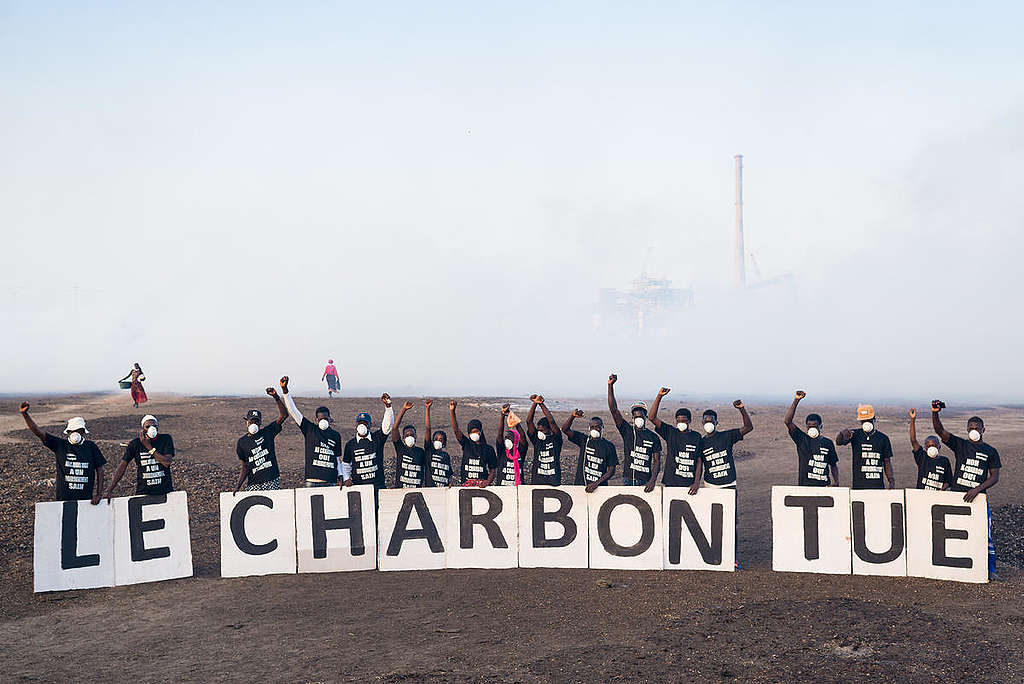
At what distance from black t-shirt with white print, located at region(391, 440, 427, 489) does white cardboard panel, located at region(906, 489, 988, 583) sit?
24.5ft

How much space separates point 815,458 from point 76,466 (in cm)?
1138

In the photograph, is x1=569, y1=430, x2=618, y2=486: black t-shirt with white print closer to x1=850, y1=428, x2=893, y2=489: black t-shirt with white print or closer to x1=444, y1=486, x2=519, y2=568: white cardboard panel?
x1=444, y1=486, x2=519, y2=568: white cardboard panel

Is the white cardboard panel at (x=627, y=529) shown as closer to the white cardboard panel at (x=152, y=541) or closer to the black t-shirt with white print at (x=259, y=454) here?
the black t-shirt with white print at (x=259, y=454)

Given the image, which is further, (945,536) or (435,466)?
(435,466)

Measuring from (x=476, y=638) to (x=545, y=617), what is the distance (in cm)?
118

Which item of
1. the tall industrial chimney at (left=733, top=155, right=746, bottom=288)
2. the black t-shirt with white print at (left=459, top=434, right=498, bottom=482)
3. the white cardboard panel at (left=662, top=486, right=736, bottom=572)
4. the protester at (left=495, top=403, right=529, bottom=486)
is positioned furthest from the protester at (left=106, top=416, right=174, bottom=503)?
the tall industrial chimney at (left=733, top=155, right=746, bottom=288)

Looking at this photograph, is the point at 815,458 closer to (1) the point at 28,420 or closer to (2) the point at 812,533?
(2) the point at 812,533

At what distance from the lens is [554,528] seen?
44.4ft

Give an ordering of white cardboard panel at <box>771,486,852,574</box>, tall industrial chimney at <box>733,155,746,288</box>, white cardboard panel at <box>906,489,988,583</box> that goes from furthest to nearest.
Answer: tall industrial chimney at <box>733,155,746,288</box> < white cardboard panel at <box>771,486,852,574</box> < white cardboard panel at <box>906,489,988,583</box>

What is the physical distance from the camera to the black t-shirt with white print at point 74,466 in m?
13.1

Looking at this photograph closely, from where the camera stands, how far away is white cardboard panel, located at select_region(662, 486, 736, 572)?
1309cm

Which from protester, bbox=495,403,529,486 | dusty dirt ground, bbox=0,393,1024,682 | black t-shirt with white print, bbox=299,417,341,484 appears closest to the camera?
dusty dirt ground, bbox=0,393,1024,682

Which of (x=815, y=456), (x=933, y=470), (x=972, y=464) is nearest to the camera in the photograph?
(x=972, y=464)

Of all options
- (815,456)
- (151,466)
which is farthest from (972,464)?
(151,466)
